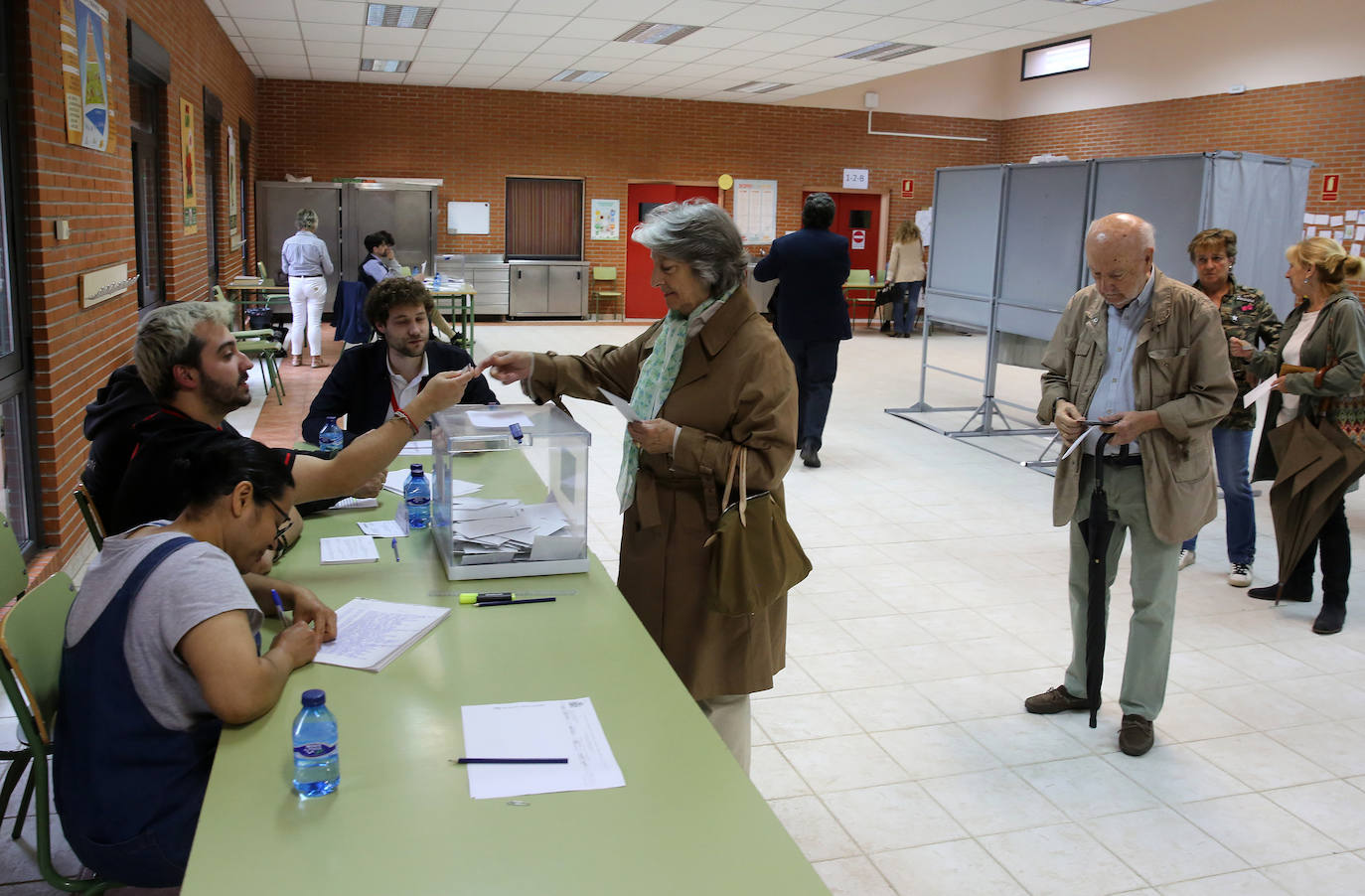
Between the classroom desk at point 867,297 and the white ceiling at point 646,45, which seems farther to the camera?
the classroom desk at point 867,297

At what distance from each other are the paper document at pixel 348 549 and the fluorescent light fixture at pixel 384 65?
11.0m

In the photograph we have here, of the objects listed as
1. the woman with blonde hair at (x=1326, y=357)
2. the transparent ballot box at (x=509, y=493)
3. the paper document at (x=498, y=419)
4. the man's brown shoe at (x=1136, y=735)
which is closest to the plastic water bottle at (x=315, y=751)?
the transparent ballot box at (x=509, y=493)

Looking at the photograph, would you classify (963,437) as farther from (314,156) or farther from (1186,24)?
(314,156)

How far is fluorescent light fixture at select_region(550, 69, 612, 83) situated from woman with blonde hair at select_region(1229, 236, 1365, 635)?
10.2 meters

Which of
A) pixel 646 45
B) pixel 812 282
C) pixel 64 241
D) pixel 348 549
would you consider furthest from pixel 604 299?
pixel 348 549

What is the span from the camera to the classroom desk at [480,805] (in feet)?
4.72

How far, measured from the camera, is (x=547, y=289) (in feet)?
51.9

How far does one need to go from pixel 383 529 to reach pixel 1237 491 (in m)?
4.00

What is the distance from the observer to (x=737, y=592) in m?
2.44

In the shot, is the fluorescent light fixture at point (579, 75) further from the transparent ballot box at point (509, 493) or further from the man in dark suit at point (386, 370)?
the transparent ballot box at point (509, 493)

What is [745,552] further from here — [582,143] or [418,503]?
[582,143]

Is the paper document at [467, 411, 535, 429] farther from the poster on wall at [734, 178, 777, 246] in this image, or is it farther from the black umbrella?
the poster on wall at [734, 178, 777, 246]

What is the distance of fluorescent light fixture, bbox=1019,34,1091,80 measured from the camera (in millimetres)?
15312

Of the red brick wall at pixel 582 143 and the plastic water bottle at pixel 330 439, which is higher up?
the red brick wall at pixel 582 143
